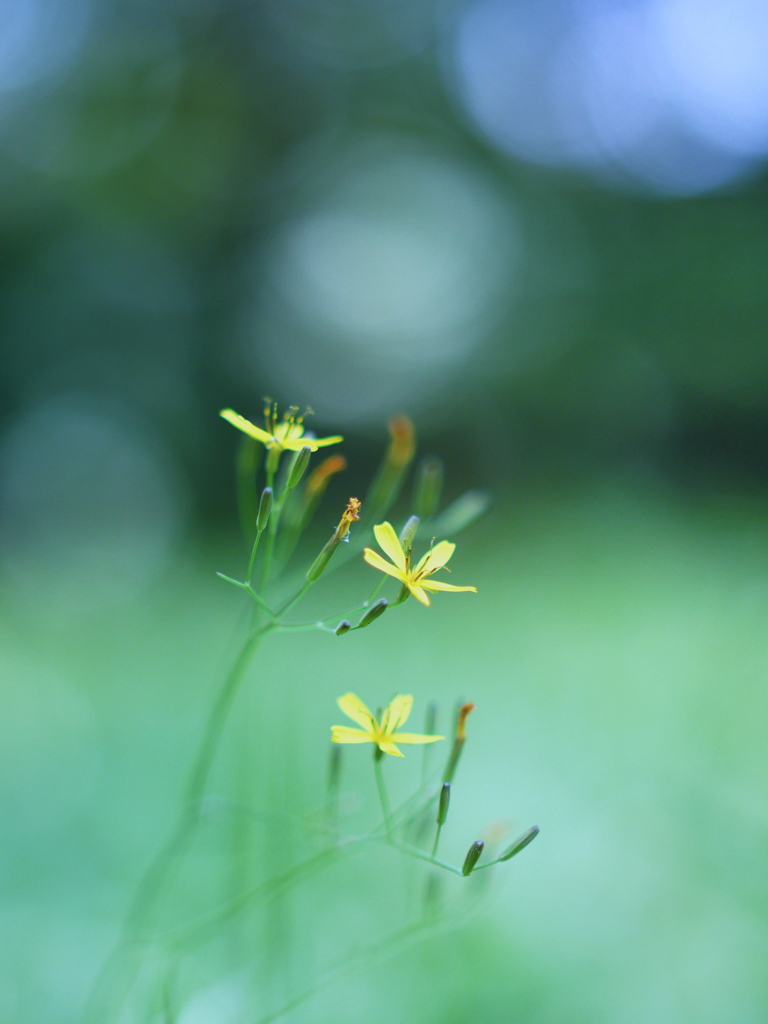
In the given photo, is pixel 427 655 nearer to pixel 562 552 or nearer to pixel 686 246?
pixel 562 552

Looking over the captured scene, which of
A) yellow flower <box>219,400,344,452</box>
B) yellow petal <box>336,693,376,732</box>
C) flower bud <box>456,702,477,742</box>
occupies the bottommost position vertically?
flower bud <box>456,702,477,742</box>

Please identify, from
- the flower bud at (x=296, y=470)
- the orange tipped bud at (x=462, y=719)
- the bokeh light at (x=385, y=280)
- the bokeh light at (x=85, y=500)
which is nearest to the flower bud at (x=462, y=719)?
the orange tipped bud at (x=462, y=719)

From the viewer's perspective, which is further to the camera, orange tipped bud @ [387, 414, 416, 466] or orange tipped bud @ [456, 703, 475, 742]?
orange tipped bud @ [387, 414, 416, 466]

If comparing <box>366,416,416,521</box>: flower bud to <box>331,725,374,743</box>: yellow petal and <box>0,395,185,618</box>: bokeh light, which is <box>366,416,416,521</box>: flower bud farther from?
<box>0,395,185,618</box>: bokeh light

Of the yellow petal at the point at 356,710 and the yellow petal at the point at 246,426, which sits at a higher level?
the yellow petal at the point at 246,426

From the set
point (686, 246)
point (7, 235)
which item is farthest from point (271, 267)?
point (686, 246)

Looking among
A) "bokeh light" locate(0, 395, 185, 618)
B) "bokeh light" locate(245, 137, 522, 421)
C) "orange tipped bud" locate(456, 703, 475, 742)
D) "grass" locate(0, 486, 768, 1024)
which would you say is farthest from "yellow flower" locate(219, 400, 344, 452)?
"bokeh light" locate(245, 137, 522, 421)

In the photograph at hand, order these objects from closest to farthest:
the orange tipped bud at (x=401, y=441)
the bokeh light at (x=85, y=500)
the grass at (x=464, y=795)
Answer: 1. the orange tipped bud at (x=401, y=441)
2. the grass at (x=464, y=795)
3. the bokeh light at (x=85, y=500)

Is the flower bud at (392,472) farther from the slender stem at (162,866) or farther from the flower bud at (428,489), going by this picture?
the slender stem at (162,866)

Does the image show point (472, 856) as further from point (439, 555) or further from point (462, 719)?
point (439, 555)

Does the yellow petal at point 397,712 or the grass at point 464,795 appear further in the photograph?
the grass at point 464,795
